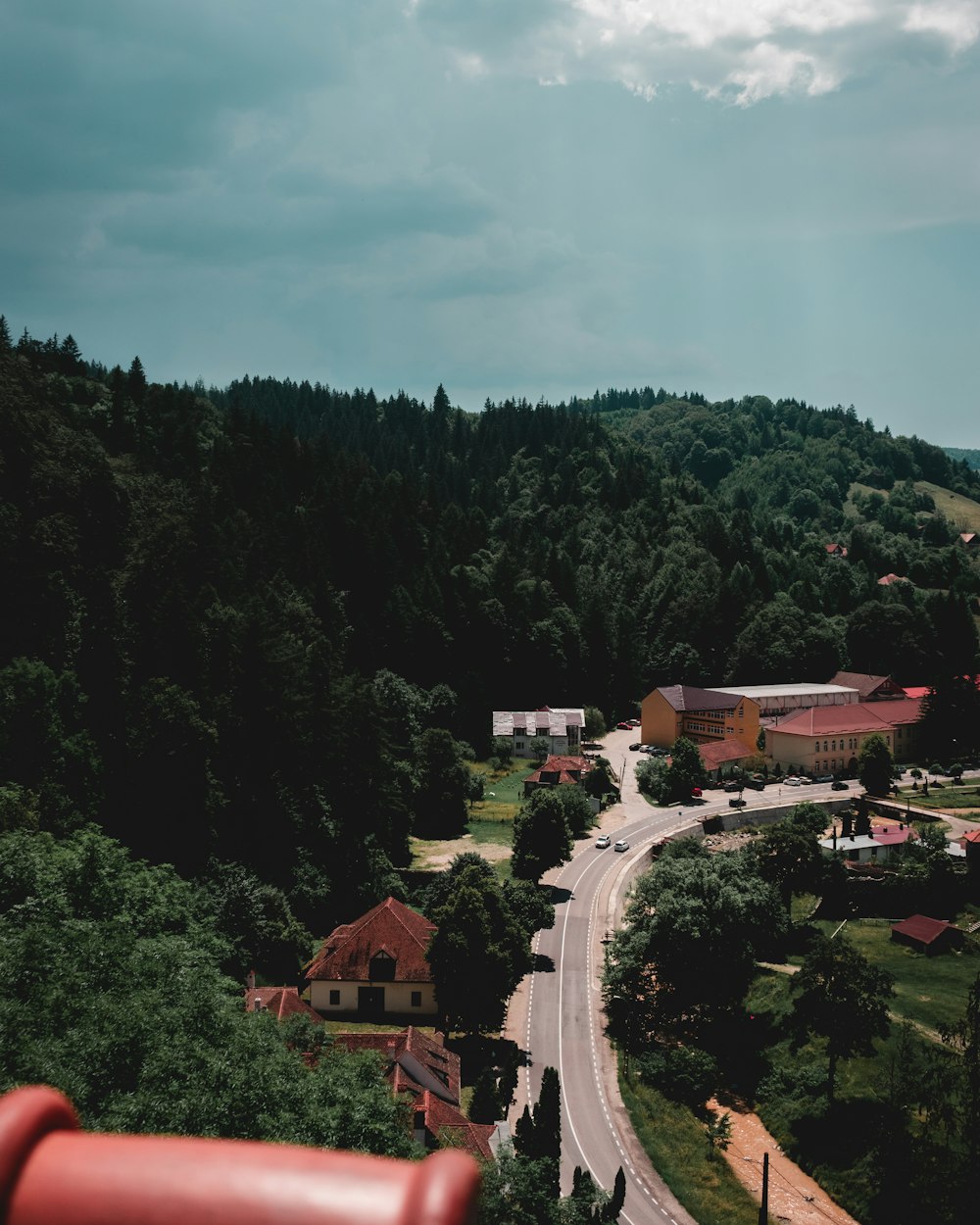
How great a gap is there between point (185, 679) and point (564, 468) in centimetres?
11201

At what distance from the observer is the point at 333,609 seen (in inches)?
3280

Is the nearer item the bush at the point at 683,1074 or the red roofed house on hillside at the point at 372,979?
the bush at the point at 683,1074

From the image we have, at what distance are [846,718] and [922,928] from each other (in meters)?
39.5

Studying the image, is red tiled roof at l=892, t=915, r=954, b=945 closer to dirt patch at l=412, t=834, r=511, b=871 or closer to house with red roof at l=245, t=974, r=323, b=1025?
dirt patch at l=412, t=834, r=511, b=871

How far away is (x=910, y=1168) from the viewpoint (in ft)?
101

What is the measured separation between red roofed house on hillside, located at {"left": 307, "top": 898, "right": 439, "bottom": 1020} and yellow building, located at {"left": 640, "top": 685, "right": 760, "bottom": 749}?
5265cm

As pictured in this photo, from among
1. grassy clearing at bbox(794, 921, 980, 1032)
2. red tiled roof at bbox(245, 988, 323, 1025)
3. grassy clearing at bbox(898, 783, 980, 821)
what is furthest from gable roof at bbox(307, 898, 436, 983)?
grassy clearing at bbox(898, 783, 980, 821)

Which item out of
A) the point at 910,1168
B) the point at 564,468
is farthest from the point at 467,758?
the point at 564,468

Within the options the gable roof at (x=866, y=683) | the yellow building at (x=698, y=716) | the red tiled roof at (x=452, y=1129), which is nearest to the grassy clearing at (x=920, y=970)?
the red tiled roof at (x=452, y=1129)

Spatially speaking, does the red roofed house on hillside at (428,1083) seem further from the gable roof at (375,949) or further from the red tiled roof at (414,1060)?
Result: the gable roof at (375,949)

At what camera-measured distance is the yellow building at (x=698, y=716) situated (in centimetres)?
8950

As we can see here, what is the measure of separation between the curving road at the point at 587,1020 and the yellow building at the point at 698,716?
64.9 feet

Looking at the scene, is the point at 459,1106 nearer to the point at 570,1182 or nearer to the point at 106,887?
the point at 570,1182

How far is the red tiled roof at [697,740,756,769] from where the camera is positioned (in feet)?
270
